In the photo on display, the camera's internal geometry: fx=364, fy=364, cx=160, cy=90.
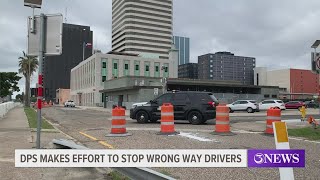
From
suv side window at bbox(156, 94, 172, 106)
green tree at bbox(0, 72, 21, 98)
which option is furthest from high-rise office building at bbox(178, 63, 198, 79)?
suv side window at bbox(156, 94, 172, 106)

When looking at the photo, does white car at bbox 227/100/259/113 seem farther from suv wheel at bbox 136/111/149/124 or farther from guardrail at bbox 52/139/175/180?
guardrail at bbox 52/139/175/180

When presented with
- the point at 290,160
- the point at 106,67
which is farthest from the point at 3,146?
the point at 106,67

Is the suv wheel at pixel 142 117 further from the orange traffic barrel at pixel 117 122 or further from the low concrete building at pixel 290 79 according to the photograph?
the low concrete building at pixel 290 79

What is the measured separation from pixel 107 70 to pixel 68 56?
2310 inches

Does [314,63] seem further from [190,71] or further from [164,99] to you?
[190,71]

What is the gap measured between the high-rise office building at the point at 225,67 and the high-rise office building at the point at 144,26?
20.4 metres

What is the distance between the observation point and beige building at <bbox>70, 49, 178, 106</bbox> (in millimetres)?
90375

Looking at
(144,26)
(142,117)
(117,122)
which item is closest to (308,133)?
(117,122)

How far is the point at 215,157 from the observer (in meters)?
6.09

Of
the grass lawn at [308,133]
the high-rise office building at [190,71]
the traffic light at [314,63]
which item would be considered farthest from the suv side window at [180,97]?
the high-rise office building at [190,71]

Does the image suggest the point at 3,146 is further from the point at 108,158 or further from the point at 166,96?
the point at 166,96

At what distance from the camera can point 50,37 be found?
356 inches

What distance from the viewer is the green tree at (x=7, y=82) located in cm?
10369

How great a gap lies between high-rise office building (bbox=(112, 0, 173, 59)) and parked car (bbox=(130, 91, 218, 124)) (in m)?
Result: 122
